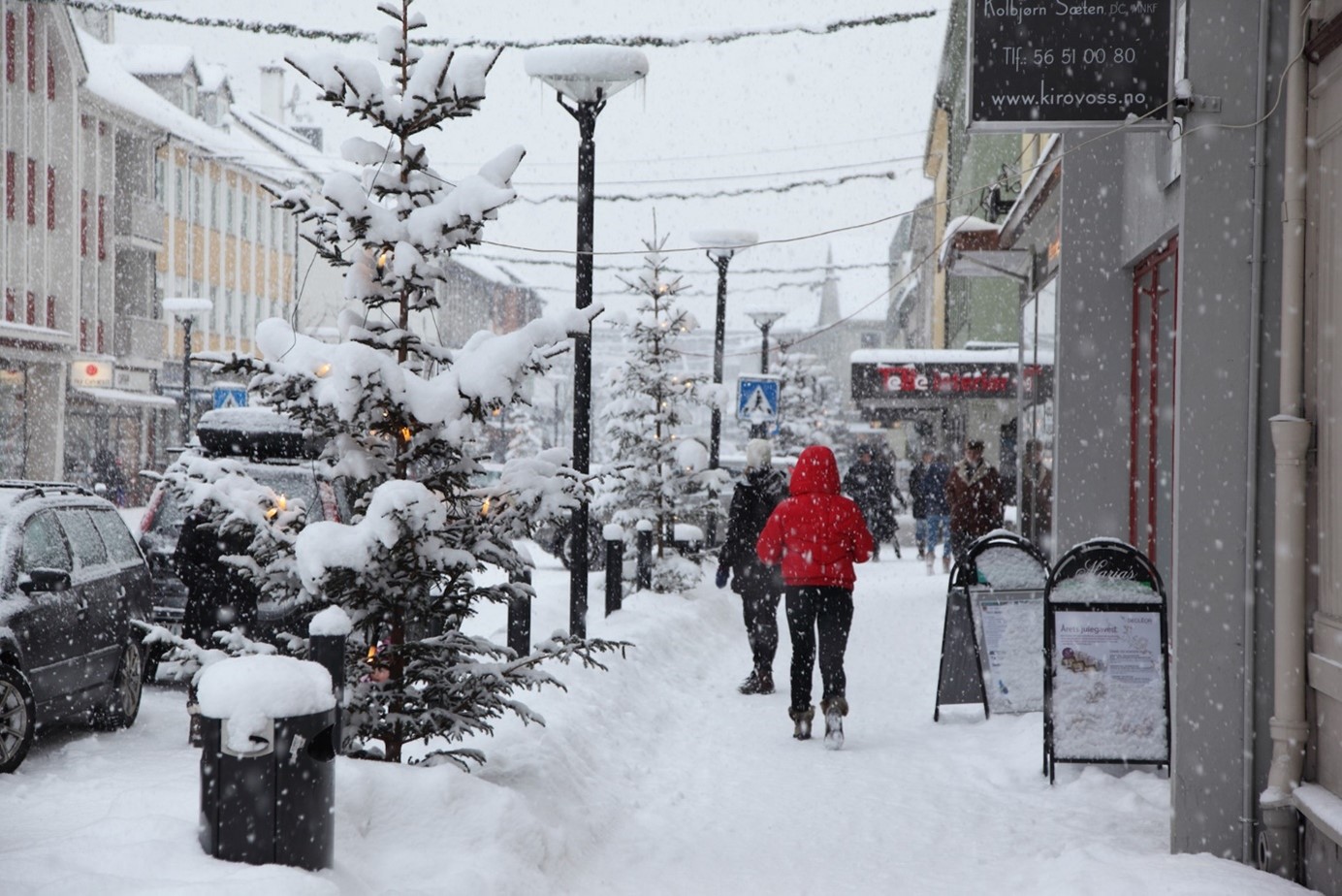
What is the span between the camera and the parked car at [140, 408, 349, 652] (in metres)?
11.7

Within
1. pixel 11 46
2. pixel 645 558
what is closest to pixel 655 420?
pixel 645 558

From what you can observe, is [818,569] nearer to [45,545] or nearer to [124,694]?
[124,694]

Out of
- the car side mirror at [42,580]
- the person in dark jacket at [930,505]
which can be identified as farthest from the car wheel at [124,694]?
the person in dark jacket at [930,505]

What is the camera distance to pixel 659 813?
745 centimetres

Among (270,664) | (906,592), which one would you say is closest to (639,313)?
(906,592)

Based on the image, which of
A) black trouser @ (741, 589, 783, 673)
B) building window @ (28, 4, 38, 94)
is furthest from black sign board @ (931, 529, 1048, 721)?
building window @ (28, 4, 38, 94)

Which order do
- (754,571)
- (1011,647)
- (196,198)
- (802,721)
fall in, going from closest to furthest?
(802,721) → (1011,647) → (754,571) → (196,198)

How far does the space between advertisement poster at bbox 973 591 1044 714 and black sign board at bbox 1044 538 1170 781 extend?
150 cm

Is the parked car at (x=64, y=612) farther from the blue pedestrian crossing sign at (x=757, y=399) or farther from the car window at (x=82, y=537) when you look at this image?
the blue pedestrian crossing sign at (x=757, y=399)

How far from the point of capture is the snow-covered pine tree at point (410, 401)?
641 cm

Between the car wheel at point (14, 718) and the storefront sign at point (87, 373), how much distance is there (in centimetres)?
3321

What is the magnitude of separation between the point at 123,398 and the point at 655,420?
27.5 meters

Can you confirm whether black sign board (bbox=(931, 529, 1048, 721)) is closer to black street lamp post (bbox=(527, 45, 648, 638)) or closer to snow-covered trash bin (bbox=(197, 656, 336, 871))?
black street lamp post (bbox=(527, 45, 648, 638))

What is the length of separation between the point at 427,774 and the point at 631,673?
16.8ft
